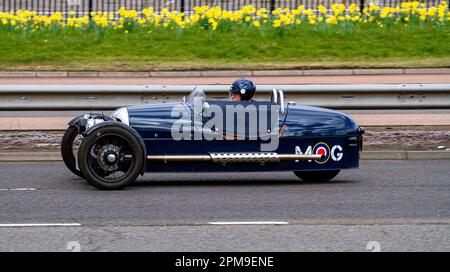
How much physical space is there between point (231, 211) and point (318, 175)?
7.43 feet

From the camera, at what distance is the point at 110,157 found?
414 inches

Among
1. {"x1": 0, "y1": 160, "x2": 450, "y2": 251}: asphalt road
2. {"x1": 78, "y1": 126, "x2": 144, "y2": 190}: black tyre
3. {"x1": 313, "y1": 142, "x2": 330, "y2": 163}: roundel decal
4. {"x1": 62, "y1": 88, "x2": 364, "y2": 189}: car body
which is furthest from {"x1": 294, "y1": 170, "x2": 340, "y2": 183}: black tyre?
{"x1": 78, "y1": 126, "x2": 144, "y2": 190}: black tyre

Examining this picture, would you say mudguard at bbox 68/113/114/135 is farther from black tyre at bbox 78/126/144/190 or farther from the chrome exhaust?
the chrome exhaust

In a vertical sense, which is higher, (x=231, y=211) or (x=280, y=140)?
(x=280, y=140)

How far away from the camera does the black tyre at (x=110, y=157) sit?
10.5 metres

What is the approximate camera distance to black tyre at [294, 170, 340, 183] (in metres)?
11.5

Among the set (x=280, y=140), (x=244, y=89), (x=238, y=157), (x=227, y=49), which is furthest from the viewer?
(x=227, y=49)

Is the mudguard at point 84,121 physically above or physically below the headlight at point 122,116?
below

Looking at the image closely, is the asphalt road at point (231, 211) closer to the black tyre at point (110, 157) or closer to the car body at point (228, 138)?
the black tyre at point (110, 157)

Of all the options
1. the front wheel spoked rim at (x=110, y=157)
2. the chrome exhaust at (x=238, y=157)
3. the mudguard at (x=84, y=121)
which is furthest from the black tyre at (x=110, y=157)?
the mudguard at (x=84, y=121)

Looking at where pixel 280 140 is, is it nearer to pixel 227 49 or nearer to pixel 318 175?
pixel 318 175

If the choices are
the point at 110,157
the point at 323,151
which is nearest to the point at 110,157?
the point at 110,157

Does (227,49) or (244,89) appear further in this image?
(227,49)

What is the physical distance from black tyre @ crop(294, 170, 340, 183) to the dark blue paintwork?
0.39 metres
